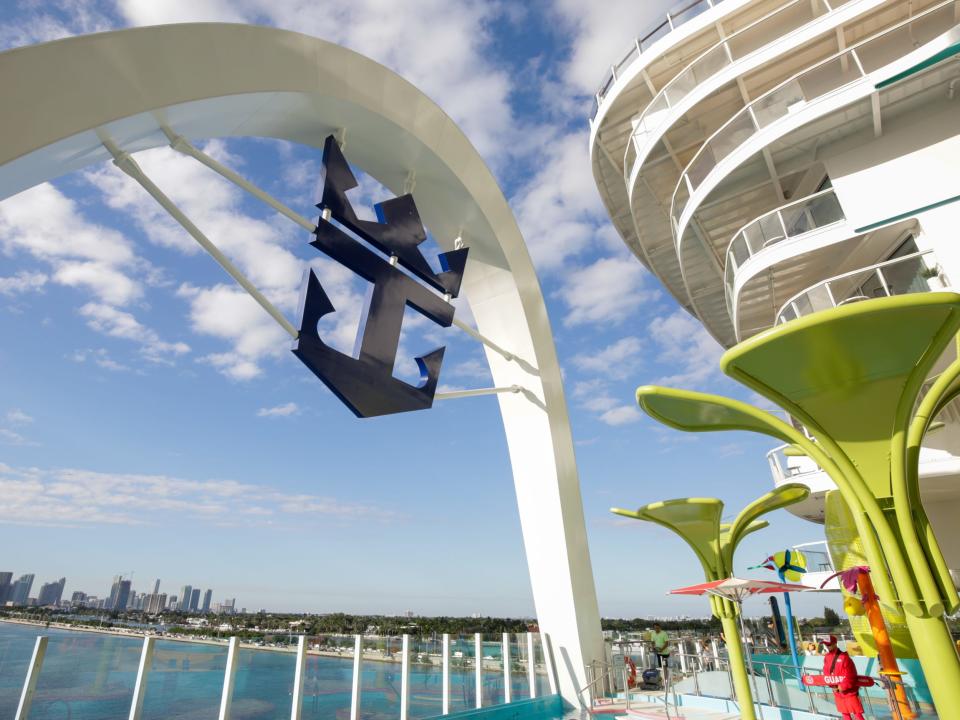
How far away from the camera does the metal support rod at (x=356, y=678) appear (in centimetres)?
822

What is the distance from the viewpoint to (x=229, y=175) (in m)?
7.77

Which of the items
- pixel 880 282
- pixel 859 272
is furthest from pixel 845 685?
pixel 880 282

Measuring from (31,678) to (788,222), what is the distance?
44.9 feet

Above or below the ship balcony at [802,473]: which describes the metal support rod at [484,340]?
above

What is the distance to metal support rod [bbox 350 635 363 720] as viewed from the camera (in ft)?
27.0

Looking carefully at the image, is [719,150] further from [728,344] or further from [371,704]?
[371,704]

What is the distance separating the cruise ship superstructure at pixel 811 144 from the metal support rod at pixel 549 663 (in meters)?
7.80

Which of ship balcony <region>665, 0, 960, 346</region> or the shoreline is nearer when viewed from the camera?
the shoreline

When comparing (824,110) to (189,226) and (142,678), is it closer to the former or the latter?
(189,226)

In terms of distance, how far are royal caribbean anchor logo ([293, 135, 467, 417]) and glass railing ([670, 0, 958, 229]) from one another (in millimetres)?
6807

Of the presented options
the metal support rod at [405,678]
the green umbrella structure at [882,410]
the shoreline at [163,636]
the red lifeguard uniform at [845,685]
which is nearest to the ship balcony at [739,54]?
the green umbrella structure at [882,410]

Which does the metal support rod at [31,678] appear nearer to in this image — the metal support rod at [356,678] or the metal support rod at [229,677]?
the metal support rod at [229,677]

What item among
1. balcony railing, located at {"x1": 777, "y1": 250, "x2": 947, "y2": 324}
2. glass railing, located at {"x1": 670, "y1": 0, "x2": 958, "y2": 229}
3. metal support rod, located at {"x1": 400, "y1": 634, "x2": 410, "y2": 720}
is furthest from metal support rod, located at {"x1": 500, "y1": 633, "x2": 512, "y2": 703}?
glass railing, located at {"x1": 670, "y1": 0, "x2": 958, "y2": 229}

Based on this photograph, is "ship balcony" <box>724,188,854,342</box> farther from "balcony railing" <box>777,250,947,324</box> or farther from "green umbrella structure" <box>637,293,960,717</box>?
"green umbrella structure" <box>637,293,960,717</box>
